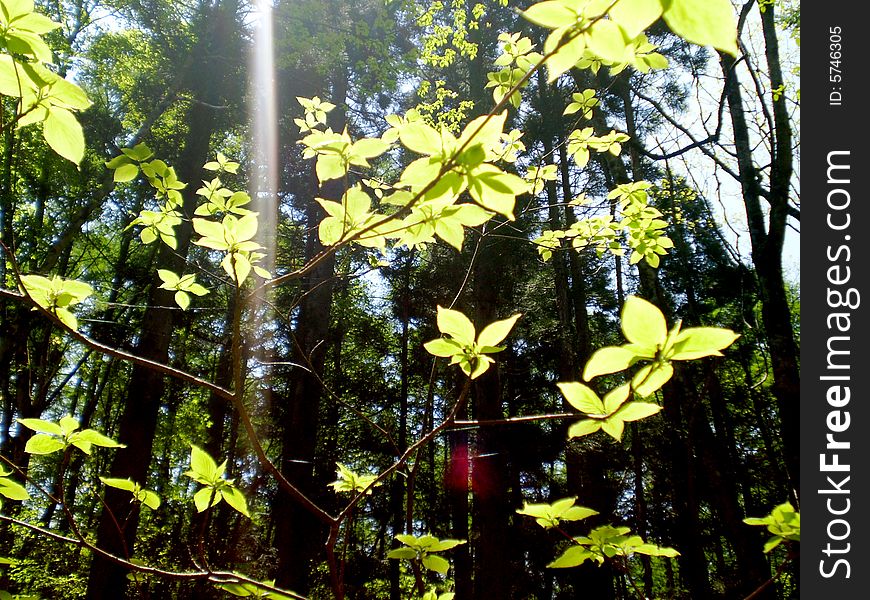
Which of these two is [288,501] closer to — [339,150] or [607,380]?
[339,150]

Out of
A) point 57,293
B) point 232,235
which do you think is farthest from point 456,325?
point 57,293

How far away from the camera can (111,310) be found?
9430 mm

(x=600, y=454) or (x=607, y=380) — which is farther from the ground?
(x=607, y=380)

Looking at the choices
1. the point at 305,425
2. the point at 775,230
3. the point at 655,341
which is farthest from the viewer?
the point at 305,425

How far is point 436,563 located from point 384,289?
11330 millimetres

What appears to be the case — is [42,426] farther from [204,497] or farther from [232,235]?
[232,235]

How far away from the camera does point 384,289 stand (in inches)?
477

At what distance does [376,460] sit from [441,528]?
2.11m

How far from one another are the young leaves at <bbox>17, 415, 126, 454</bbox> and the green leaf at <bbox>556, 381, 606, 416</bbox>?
0.72 metres

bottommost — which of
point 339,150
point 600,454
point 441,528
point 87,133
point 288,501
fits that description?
point 441,528

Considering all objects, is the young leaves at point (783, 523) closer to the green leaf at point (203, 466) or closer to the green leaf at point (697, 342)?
the green leaf at point (697, 342)

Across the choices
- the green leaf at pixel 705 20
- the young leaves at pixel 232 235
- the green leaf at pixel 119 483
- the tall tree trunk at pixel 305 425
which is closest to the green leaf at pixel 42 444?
the green leaf at pixel 119 483

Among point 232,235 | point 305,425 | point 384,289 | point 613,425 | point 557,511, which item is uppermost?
point 384,289
